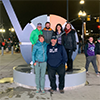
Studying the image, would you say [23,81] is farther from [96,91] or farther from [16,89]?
[96,91]

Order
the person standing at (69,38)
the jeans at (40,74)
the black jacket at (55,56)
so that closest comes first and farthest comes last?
the black jacket at (55,56)
the jeans at (40,74)
the person standing at (69,38)

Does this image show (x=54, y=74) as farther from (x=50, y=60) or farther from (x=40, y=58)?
(x=40, y=58)

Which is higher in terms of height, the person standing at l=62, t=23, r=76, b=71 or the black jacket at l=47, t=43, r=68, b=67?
the person standing at l=62, t=23, r=76, b=71

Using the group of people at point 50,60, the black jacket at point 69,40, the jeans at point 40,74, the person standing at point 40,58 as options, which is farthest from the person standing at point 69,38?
the jeans at point 40,74

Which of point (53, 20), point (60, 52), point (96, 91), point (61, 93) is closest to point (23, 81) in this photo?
point (61, 93)

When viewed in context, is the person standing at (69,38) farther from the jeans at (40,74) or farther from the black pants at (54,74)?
the jeans at (40,74)

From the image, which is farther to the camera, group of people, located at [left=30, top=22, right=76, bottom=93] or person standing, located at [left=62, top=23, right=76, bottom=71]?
person standing, located at [left=62, top=23, right=76, bottom=71]

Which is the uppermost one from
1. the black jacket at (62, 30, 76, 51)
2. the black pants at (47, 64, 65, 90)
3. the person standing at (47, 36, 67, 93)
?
the black jacket at (62, 30, 76, 51)

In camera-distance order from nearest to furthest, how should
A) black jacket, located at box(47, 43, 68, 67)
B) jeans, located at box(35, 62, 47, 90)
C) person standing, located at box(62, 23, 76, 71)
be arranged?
1. black jacket, located at box(47, 43, 68, 67)
2. jeans, located at box(35, 62, 47, 90)
3. person standing, located at box(62, 23, 76, 71)

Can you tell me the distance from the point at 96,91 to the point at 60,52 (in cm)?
160

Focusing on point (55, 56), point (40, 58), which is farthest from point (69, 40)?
point (40, 58)

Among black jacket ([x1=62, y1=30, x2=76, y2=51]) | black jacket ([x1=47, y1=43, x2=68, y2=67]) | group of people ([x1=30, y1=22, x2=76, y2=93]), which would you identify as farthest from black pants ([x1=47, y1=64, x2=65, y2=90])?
black jacket ([x1=62, y1=30, x2=76, y2=51])

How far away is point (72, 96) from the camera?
145 inches

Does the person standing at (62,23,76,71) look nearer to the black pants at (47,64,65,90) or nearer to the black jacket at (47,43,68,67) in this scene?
the black jacket at (47,43,68,67)
